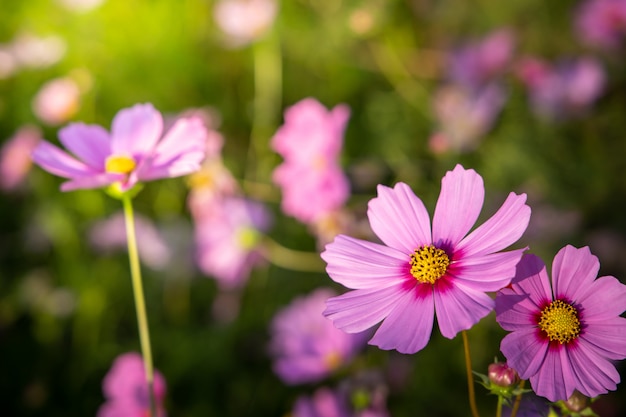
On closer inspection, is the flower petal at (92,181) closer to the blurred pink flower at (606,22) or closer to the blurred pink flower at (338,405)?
the blurred pink flower at (338,405)

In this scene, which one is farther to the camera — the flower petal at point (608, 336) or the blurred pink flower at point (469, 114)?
the blurred pink flower at point (469, 114)

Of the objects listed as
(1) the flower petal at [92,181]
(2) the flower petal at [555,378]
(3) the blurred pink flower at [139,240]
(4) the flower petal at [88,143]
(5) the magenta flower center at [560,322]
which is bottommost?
(2) the flower petal at [555,378]

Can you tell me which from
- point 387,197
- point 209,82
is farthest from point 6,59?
point 387,197

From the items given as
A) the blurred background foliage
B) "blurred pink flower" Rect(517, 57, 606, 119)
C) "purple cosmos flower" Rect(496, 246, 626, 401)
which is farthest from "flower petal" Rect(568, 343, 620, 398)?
"blurred pink flower" Rect(517, 57, 606, 119)

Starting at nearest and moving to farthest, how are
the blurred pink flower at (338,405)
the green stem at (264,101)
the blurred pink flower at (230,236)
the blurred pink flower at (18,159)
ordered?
the blurred pink flower at (338,405), the blurred pink flower at (230,236), the blurred pink flower at (18,159), the green stem at (264,101)

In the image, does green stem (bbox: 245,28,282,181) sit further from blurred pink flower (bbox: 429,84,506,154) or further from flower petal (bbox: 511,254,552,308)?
flower petal (bbox: 511,254,552,308)

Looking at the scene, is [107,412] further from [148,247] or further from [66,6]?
[66,6]

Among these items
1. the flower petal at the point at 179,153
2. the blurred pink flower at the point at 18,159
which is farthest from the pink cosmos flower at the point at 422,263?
the blurred pink flower at the point at 18,159
